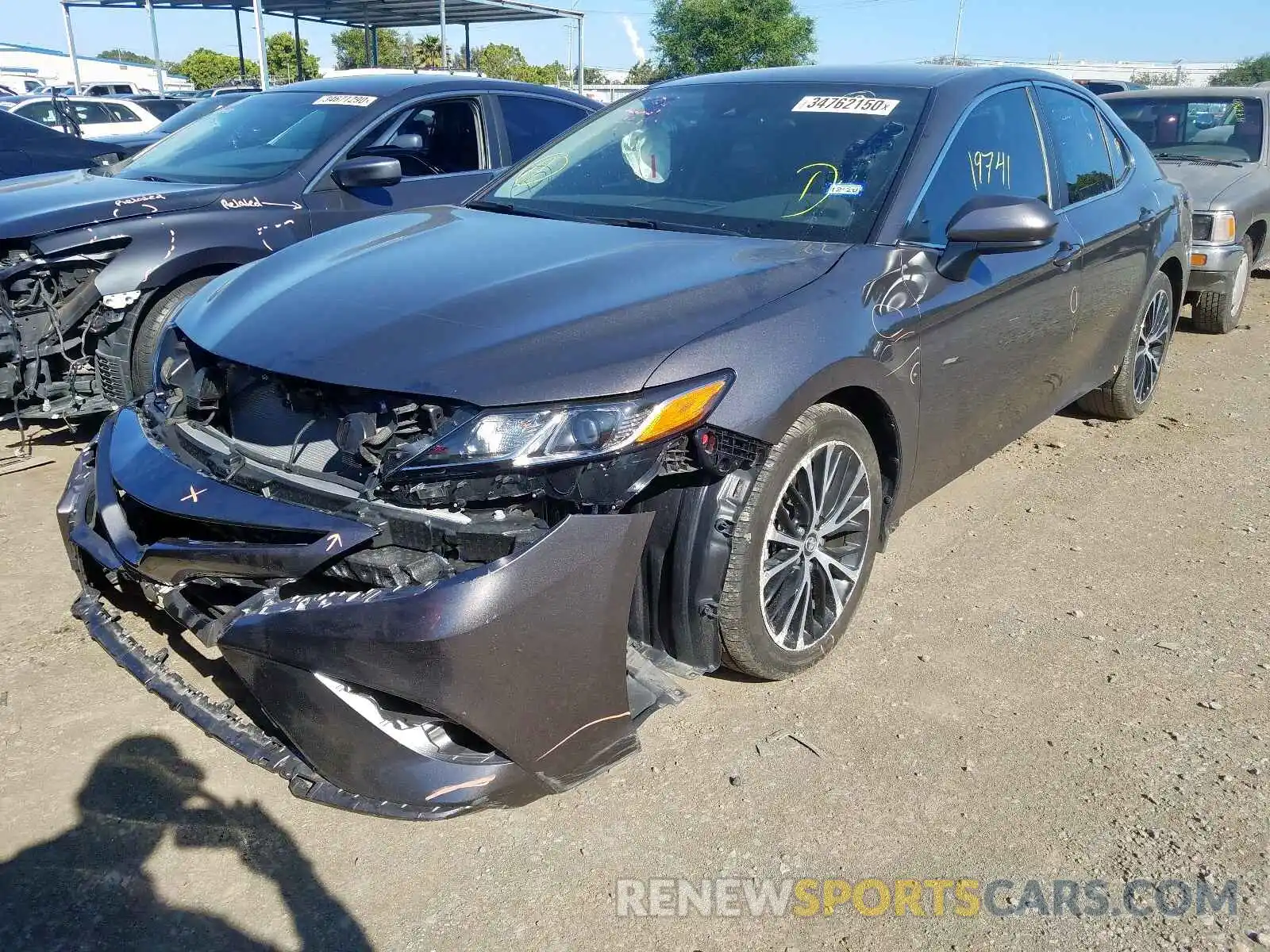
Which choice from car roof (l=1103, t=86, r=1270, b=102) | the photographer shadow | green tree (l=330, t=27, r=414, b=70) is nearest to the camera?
the photographer shadow

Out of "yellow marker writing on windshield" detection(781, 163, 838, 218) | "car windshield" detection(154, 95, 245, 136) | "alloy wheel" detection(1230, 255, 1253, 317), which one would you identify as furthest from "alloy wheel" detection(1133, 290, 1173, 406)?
"car windshield" detection(154, 95, 245, 136)

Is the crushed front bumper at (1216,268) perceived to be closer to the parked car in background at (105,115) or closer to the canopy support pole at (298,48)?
the parked car in background at (105,115)

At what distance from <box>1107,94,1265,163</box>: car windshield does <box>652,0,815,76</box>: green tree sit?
42032 mm

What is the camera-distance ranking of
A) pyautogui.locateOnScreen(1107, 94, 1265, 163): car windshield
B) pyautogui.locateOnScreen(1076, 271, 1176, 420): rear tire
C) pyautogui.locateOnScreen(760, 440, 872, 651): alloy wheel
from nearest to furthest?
1. pyautogui.locateOnScreen(760, 440, 872, 651): alloy wheel
2. pyautogui.locateOnScreen(1076, 271, 1176, 420): rear tire
3. pyautogui.locateOnScreen(1107, 94, 1265, 163): car windshield

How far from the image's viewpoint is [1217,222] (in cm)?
683

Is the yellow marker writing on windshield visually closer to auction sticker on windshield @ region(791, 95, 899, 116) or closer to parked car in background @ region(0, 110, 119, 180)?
auction sticker on windshield @ region(791, 95, 899, 116)

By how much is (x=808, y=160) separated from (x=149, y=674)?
7.97ft

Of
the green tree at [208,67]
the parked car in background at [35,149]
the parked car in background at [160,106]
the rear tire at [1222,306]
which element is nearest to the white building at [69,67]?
the green tree at [208,67]

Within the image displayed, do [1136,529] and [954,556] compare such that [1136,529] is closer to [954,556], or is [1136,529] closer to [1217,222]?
[954,556]

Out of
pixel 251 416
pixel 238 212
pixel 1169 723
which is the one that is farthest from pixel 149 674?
pixel 238 212

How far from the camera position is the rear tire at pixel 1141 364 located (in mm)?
4895

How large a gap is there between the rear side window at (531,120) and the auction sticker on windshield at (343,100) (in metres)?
0.83

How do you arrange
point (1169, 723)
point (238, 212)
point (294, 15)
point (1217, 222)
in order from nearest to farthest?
point (1169, 723) → point (238, 212) → point (1217, 222) → point (294, 15)

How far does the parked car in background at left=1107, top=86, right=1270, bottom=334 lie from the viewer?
22.6 ft
